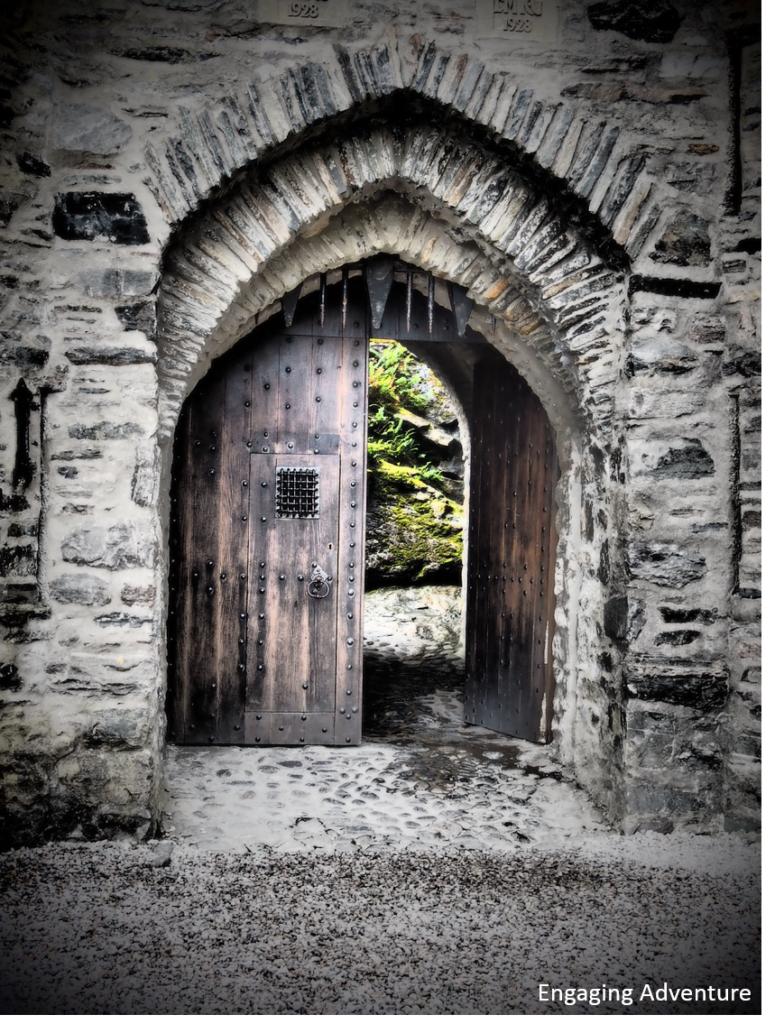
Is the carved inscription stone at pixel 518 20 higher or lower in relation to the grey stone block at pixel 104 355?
higher

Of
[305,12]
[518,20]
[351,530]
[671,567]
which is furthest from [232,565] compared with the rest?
[518,20]

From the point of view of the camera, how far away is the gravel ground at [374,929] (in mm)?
1996

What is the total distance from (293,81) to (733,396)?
7.11ft

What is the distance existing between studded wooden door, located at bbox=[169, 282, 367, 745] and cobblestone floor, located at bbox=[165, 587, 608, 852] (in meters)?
0.27

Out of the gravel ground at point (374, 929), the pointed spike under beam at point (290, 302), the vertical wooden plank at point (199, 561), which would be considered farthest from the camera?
the vertical wooden plank at point (199, 561)

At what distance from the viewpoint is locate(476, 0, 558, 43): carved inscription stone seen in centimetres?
291

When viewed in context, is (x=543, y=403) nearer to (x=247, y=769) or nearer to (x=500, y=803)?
(x=500, y=803)

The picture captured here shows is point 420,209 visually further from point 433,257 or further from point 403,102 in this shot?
point 403,102

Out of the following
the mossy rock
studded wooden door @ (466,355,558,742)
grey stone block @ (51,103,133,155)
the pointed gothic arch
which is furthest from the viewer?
the mossy rock

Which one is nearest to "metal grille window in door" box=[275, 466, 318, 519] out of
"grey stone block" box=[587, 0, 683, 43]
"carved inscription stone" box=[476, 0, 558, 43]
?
"carved inscription stone" box=[476, 0, 558, 43]

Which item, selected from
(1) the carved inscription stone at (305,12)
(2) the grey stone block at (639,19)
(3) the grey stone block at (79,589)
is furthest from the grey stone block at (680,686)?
(1) the carved inscription stone at (305,12)

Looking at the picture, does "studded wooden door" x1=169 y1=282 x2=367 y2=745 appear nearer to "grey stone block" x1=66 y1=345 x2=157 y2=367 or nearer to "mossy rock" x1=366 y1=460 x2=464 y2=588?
"grey stone block" x1=66 y1=345 x2=157 y2=367

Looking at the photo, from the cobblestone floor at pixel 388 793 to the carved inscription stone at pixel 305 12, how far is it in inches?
127

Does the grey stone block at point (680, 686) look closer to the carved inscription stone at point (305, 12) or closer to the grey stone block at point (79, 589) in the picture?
the grey stone block at point (79, 589)
